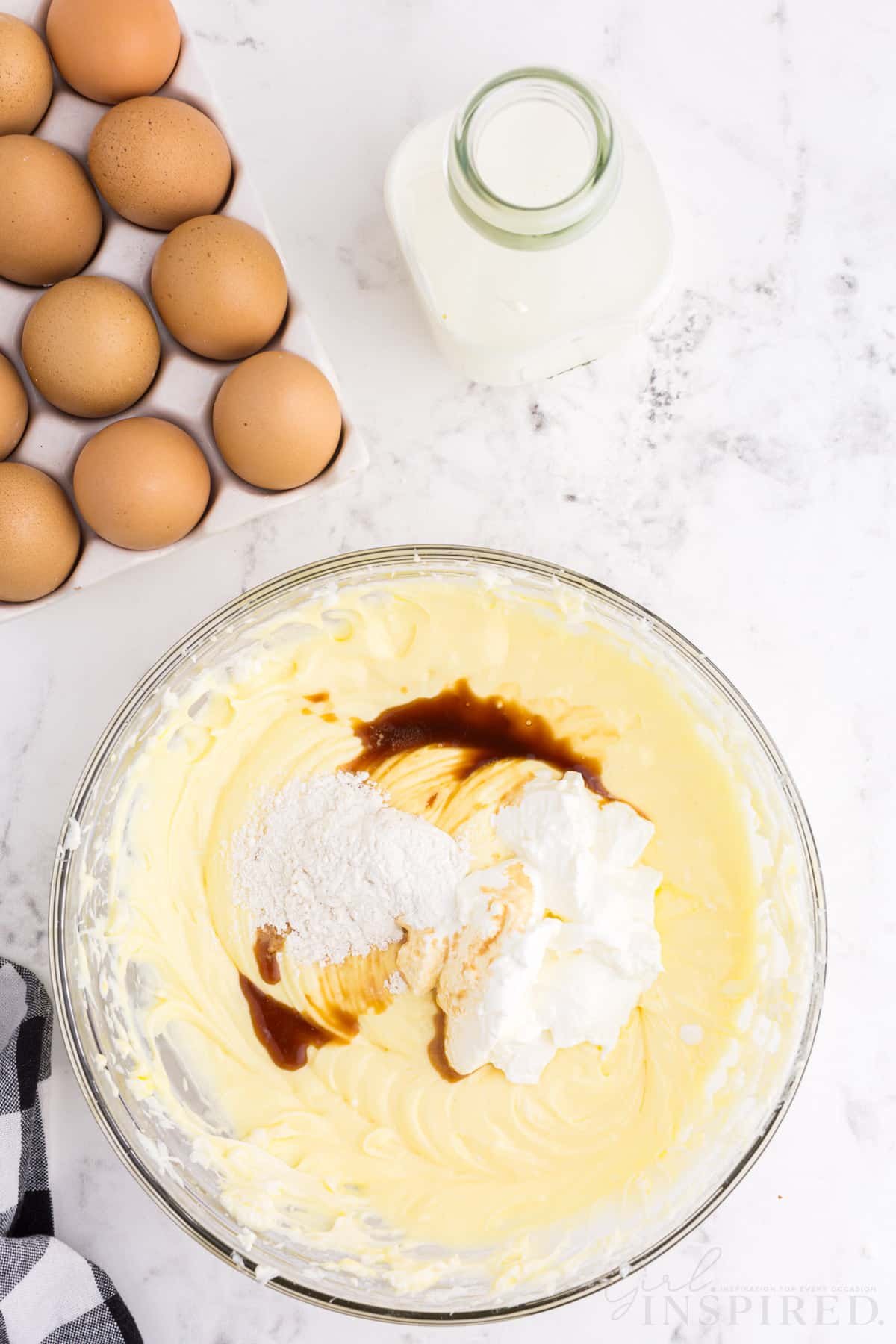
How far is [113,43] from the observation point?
5.09 feet

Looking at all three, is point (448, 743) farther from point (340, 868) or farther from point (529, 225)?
point (529, 225)

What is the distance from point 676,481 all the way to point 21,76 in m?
1.18

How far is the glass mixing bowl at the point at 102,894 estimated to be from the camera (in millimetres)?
1608

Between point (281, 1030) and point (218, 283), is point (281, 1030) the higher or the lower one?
the lower one

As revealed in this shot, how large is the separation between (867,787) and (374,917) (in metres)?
0.88

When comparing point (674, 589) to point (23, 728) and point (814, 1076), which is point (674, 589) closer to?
point (814, 1076)

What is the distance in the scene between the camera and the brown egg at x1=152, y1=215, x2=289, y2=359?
1.55m

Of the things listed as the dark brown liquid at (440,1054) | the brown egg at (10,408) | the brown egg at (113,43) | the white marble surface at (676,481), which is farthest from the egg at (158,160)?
the dark brown liquid at (440,1054)

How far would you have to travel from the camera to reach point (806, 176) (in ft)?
5.96

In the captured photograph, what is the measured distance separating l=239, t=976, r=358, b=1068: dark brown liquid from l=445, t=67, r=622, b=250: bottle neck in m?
1.20

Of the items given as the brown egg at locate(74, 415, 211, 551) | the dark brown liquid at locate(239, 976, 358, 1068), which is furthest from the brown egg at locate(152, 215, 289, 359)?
the dark brown liquid at locate(239, 976, 358, 1068)

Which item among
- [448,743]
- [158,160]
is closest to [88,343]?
[158,160]

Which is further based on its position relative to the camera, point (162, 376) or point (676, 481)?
point (676, 481)

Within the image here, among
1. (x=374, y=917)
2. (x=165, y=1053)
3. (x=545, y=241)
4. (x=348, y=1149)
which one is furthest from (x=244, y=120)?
(x=348, y=1149)
